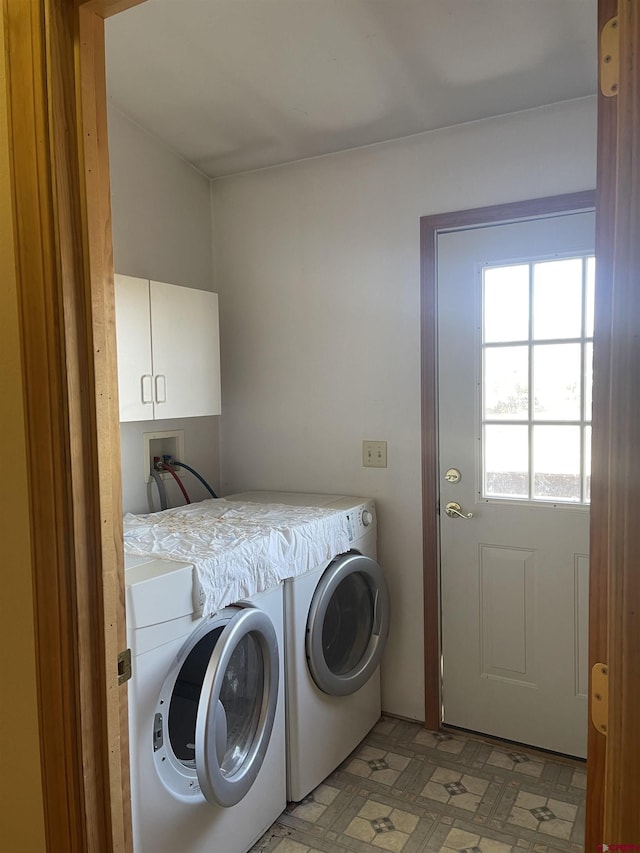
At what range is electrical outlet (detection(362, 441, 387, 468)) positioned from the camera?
2.48 meters

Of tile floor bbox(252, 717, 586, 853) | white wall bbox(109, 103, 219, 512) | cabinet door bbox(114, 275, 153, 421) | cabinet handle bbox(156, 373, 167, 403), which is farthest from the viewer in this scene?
white wall bbox(109, 103, 219, 512)

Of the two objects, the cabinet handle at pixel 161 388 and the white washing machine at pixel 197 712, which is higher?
the cabinet handle at pixel 161 388

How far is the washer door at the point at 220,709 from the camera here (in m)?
1.45

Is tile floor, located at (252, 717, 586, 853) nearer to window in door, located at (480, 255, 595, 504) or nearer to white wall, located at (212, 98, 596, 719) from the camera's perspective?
white wall, located at (212, 98, 596, 719)

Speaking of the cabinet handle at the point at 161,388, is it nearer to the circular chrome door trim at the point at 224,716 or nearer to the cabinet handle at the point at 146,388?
the cabinet handle at the point at 146,388

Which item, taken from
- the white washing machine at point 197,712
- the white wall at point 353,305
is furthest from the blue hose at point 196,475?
the white washing machine at point 197,712

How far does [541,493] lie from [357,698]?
A: 41.3 inches

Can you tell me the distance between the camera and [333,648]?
2.22 metres

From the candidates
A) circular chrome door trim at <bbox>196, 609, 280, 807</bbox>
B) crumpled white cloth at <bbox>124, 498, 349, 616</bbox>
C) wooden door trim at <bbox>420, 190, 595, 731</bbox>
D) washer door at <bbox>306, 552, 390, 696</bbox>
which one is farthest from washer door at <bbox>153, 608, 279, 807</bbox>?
wooden door trim at <bbox>420, 190, 595, 731</bbox>

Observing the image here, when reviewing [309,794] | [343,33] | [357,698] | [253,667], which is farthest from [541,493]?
[343,33]

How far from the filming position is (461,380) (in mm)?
2324

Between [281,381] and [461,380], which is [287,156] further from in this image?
[461,380]

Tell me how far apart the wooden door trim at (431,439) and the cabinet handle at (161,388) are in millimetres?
990

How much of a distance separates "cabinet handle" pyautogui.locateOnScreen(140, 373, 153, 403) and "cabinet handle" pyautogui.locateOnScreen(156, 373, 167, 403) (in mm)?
31
